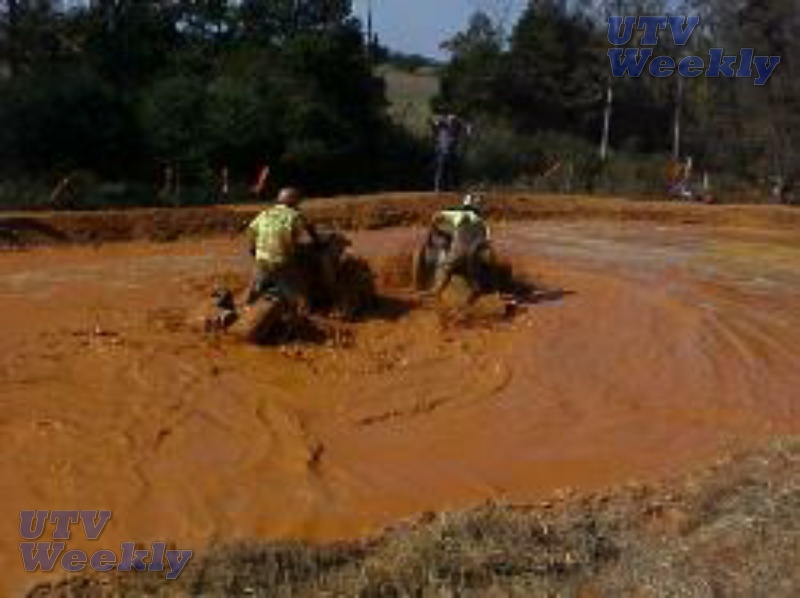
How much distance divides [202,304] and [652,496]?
18.7 ft

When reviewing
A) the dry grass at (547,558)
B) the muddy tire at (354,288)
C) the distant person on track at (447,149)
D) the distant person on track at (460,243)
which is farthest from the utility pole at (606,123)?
the dry grass at (547,558)

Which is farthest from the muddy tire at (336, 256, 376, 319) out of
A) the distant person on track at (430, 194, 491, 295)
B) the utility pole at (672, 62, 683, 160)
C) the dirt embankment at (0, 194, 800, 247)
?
the utility pole at (672, 62, 683, 160)

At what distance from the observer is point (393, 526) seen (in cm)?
1000

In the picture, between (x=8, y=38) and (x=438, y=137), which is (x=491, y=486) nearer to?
(x=438, y=137)

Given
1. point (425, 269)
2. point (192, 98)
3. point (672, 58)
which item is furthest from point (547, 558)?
point (672, 58)

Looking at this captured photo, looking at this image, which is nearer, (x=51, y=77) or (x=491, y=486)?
(x=491, y=486)

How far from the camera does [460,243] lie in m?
16.3

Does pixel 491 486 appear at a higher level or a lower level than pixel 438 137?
lower

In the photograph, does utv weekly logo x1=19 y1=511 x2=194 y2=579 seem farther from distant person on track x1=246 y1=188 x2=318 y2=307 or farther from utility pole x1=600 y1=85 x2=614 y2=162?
utility pole x1=600 y1=85 x2=614 y2=162

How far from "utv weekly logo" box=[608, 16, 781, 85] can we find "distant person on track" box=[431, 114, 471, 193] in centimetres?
812

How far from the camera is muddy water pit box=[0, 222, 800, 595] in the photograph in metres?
10.6

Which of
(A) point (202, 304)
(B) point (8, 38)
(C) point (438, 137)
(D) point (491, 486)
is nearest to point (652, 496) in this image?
(D) point (491, 486)

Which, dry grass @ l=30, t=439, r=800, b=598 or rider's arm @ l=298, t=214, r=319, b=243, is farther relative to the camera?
rider's arm @ l=298, t=214, r=319, b=243

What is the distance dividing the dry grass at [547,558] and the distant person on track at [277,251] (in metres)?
4.85
